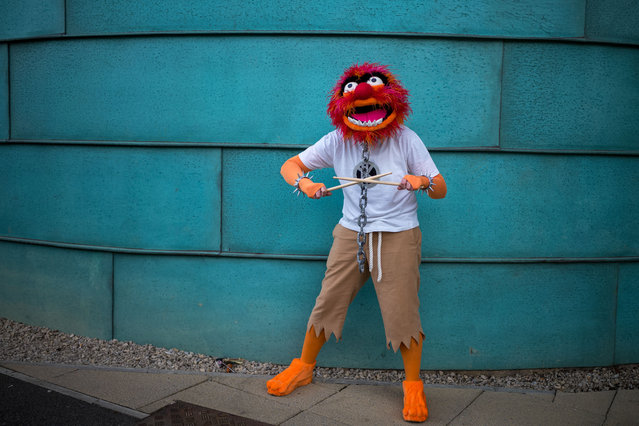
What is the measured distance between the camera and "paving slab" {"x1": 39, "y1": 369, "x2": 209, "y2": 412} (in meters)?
3.47

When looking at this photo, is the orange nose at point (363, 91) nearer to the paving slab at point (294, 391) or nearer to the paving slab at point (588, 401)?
the paving slab at point (294, 391)

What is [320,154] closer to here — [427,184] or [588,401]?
[427,184]

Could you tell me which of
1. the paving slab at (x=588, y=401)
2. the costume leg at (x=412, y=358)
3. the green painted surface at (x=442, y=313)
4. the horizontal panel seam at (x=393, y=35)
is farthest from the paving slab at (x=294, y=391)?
the horizontal panel seam at (x=393, y=35)

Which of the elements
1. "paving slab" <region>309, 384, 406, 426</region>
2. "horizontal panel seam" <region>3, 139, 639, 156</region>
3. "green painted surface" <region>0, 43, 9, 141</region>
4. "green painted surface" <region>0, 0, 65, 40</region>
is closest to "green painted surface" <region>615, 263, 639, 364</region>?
"horizontal panel seam" <region>3, 139, 639, 156</region>

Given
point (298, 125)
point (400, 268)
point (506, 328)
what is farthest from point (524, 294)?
point (298, 125)

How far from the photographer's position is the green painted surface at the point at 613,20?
3.94 meters

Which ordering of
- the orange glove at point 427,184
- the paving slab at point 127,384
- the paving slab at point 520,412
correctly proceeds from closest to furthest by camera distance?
the orange glove at point 427,184 < the paving slab at point 520,412 < the paving slab at point 127,384

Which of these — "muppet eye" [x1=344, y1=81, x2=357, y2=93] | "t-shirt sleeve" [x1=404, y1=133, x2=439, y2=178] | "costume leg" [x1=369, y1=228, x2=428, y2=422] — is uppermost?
"muppet eye" [x1=344, y1=81, x2=357, y2=93]

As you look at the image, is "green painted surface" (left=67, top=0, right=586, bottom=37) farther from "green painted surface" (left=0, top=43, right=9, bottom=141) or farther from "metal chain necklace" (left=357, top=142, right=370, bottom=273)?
"green painted surface" (left=0, top=43, right=9, bottom=141)

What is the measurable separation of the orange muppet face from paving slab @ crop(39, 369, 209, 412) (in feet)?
6.57

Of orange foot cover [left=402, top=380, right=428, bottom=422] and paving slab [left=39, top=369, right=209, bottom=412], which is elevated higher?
orange foot cover [left=402, top=380, right=428, bottom=422]

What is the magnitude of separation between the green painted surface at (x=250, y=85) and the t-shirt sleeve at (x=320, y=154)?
479 millimetres

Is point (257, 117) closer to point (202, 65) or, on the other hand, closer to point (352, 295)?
point (202, 65)

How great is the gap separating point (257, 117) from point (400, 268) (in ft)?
5.16
